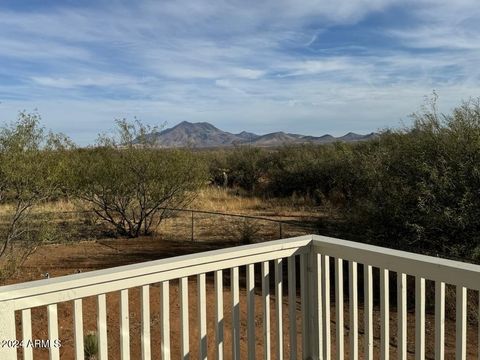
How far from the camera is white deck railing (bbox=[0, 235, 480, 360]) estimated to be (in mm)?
2033

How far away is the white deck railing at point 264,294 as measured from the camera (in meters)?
2.03

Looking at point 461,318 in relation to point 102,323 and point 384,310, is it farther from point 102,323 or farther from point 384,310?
point 102,323

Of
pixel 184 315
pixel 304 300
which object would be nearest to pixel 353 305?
pixel 304 300

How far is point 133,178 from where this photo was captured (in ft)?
40.9

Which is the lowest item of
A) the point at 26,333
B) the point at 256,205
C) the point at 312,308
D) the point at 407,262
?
the point at 256,205

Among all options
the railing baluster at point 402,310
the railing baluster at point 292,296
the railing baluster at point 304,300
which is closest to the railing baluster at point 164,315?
the railing baluster at point 292,296

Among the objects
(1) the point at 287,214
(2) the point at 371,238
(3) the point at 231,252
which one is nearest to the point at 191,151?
(1) the point at 287,214

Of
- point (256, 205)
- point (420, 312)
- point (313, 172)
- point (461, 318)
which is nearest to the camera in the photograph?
point (461, 318)

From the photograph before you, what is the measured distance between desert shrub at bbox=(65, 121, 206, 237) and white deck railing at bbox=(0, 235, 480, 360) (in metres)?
9.79

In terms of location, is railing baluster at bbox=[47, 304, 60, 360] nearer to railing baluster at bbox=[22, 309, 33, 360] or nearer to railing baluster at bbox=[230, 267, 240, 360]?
railing baluster at bbox=[22, 309, 33, 360]

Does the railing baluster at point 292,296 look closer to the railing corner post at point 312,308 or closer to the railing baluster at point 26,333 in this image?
the railing corner post at point 312,308

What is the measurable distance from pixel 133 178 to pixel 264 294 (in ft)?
33.3

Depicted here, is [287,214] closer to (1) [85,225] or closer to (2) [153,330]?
(1) [85,225]

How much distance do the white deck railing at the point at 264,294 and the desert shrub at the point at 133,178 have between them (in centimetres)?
979
